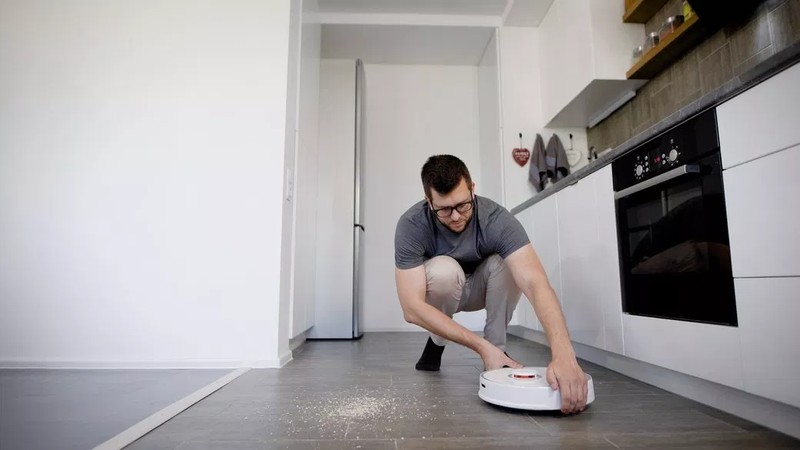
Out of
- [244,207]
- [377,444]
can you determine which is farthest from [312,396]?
[244,207]

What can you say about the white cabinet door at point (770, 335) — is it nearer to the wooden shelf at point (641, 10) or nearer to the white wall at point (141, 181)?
the white wall at point (141, 181)

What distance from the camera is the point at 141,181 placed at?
1.86m

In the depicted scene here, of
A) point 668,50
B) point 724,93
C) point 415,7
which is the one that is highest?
point 415,7

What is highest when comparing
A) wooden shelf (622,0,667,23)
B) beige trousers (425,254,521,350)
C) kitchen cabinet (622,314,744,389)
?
wooden shelf (622,0,667,23)

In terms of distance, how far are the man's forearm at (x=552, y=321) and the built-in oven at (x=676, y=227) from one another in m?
0.39

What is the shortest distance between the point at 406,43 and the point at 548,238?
80.2 inches

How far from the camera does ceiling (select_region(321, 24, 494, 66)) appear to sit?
3188 millimetres

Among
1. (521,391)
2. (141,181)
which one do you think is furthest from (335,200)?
(521,391)

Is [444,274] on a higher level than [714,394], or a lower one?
higher

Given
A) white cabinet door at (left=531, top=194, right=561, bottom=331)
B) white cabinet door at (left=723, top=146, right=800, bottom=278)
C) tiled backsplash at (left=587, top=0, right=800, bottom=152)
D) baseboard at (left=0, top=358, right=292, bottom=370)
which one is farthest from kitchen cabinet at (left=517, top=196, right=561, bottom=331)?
baseboard at (left=0, top=358, right=292, bottom=370)

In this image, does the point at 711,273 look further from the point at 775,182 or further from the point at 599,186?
the point at 599,186

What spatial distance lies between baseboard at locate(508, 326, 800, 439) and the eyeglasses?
0.81m

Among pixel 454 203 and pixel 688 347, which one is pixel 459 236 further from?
pixel 688 347

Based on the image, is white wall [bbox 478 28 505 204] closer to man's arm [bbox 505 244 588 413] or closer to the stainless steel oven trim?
the stainless steel oven trim
